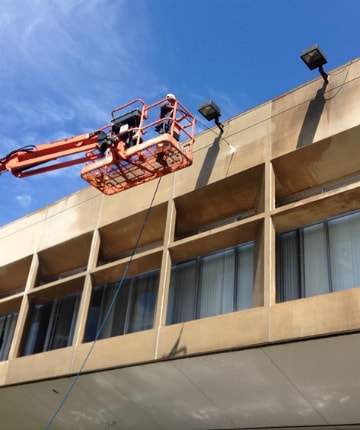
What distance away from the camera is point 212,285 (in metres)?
15.8

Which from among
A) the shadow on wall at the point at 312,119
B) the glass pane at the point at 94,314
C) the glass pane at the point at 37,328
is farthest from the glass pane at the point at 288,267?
the glass pane at the point at 37,328

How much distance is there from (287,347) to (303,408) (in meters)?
2.20

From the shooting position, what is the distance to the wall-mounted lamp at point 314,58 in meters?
13.7

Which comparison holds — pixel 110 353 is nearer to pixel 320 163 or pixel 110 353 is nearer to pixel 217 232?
pixel 217 232

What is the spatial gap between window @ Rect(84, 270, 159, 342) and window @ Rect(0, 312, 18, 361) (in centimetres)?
419

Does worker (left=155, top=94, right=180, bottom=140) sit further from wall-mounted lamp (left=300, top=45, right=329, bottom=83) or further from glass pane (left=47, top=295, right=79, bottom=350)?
glass pane (left=47, top=295, right=79, bottom=350)

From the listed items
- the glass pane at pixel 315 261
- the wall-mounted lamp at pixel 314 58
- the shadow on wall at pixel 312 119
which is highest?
the wall-mounted lamp at pixel 314 58

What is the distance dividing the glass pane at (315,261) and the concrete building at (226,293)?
0.10ft

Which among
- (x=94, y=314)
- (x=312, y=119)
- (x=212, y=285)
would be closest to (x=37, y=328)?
(x=94, y=314)

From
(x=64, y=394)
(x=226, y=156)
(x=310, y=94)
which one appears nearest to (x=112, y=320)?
(x=64, y=394)

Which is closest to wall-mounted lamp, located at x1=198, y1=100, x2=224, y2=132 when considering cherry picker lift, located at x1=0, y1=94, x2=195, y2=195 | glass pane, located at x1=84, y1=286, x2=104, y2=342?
cherry picker lift, located at x1=0, y1=94, x2=195, y2=195

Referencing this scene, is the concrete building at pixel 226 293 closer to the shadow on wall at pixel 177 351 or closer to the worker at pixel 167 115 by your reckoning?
the shadow on wall at pixel 177 351

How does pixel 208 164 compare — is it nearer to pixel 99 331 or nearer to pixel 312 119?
pixel 312 119

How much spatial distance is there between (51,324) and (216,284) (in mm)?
6976
